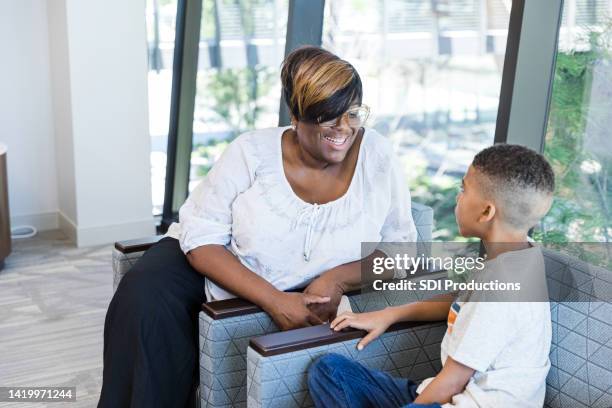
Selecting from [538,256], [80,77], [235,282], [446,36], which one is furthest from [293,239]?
[80,77]

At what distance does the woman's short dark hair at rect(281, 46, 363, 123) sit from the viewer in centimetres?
201

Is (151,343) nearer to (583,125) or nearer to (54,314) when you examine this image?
(583,125)

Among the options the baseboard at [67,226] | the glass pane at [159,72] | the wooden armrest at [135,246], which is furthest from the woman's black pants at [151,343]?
the glass pane at [159,72]

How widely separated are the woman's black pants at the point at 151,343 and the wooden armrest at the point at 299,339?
1.32 ft

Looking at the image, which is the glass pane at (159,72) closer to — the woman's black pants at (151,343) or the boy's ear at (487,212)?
the woman's black pants at (151,343)

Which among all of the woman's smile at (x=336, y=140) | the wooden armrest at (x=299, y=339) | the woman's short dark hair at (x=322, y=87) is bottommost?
the wooden armrest at (x=299, y=339)

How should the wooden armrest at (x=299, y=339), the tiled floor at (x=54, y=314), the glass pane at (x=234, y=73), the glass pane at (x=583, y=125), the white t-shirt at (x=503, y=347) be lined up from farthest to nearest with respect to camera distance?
the glass pane at (x=234, y=73)
the tiled floor at (x=54, y=314)
the glass pane at (x=583, y=125)
the wooden armrest at (x=299, y=339)
the white t-shirt at (x=503, y=347)

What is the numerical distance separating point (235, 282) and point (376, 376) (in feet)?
1.54

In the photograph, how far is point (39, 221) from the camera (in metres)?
4.62

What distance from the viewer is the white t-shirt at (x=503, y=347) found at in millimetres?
1619

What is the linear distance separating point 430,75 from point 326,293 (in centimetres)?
150

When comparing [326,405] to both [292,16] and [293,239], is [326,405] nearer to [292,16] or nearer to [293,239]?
[293,239]

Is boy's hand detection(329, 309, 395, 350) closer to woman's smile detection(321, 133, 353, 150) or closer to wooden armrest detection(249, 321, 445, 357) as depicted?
wooden armrest detection(249, 321, 445, 357)

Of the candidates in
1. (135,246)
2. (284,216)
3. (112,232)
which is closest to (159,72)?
(112,232)
